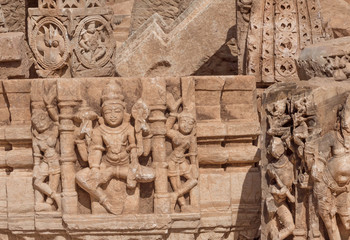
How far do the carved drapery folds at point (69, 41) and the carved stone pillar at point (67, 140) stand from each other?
1395mm

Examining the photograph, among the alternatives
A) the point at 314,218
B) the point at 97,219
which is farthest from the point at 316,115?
the point at 97,219

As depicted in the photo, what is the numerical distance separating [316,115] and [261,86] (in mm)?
1924

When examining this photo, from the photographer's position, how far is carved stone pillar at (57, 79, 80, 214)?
23.5ft

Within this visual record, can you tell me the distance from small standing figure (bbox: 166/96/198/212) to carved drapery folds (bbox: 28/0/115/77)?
162 cm

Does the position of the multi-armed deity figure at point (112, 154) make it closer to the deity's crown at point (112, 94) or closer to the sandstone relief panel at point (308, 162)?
the deity's crown at point (112, 94)

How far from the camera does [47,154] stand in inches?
285

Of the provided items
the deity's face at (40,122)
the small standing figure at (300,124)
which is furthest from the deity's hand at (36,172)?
the small standing figure at (300,124)

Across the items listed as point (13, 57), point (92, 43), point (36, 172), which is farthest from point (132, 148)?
point (13, 57)

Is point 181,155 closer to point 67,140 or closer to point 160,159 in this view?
point 160,159

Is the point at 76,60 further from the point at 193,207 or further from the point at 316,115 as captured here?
the point at 316,115

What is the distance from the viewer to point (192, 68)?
9516 millimetres

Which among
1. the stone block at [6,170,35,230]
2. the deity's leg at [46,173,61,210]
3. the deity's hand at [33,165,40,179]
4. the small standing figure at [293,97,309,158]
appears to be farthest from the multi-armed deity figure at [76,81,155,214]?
the small standing figure at [293,97,309,158]

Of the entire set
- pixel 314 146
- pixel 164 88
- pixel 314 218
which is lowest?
pixel 314 218

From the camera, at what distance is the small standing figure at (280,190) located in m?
6.54
